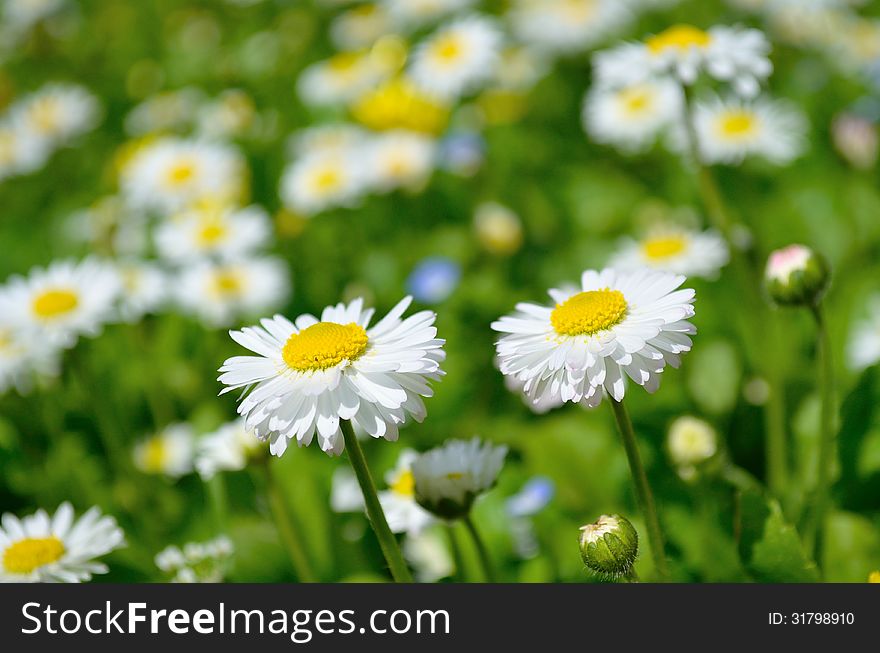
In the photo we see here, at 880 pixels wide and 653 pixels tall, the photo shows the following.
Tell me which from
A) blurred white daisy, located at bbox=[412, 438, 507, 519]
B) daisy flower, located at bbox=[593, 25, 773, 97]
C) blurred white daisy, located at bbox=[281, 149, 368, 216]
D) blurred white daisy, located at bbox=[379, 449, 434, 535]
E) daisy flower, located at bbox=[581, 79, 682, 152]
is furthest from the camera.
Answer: blurred white daisy, located at bbox=[281, 149, 368, 216]

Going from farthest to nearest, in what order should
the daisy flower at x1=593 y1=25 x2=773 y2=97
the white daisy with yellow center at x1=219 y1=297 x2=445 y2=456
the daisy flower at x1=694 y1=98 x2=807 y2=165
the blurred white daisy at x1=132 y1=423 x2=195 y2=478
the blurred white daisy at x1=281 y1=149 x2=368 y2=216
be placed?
the blurred white daisy at x1=281 y1=149 x2=368 y2=216, the daisy flower at x1=694 y1=98 x2=807 y2=165, the blurred white daisy at x1=132 y1=423 x2=195 y2=478, the daisy flower at x1=593 y1=25 x2=773 y2=97, the white daisy with yellow center at x1=219 y1=297 x2=445 y2=456

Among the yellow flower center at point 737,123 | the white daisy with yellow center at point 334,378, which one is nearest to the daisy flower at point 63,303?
the white daisy with yellow center at point 334,378

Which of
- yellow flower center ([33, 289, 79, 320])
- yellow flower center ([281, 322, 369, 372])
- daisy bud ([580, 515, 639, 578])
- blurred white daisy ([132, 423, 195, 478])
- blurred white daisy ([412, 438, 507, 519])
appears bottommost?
daisy bud ([580, 515, 639, 578])

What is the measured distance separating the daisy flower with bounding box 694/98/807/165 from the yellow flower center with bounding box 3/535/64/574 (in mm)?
1528

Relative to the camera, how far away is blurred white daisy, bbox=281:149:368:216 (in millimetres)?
2467

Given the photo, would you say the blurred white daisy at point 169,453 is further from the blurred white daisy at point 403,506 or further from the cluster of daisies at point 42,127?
the cluster of daisies at point 42,127

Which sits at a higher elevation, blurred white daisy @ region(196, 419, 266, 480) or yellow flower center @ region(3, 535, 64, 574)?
blurred white daisy @ region(196, 419, 266, 480)

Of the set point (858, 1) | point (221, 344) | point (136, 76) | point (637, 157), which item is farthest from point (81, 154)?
point (858, 1)

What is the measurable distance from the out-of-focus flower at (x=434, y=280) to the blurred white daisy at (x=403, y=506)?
707 millimetres

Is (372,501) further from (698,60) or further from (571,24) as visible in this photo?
(571,24)

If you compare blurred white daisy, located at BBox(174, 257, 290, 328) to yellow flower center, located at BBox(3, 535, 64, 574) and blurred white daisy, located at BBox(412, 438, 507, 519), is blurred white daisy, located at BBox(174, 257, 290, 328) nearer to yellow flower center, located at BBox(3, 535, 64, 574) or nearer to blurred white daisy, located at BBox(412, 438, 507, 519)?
yellow flower center, located at BBox(3, 535, 64, 574)

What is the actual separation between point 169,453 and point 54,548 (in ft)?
2.34

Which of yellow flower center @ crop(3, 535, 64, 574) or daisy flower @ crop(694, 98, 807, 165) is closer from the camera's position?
yellow flower center @ crop(3, 535, 64, 574)

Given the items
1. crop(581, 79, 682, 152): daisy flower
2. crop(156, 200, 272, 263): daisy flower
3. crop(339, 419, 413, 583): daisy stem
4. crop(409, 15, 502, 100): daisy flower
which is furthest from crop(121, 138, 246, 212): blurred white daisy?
crop(339, 419, 413, 583): daisy stem
